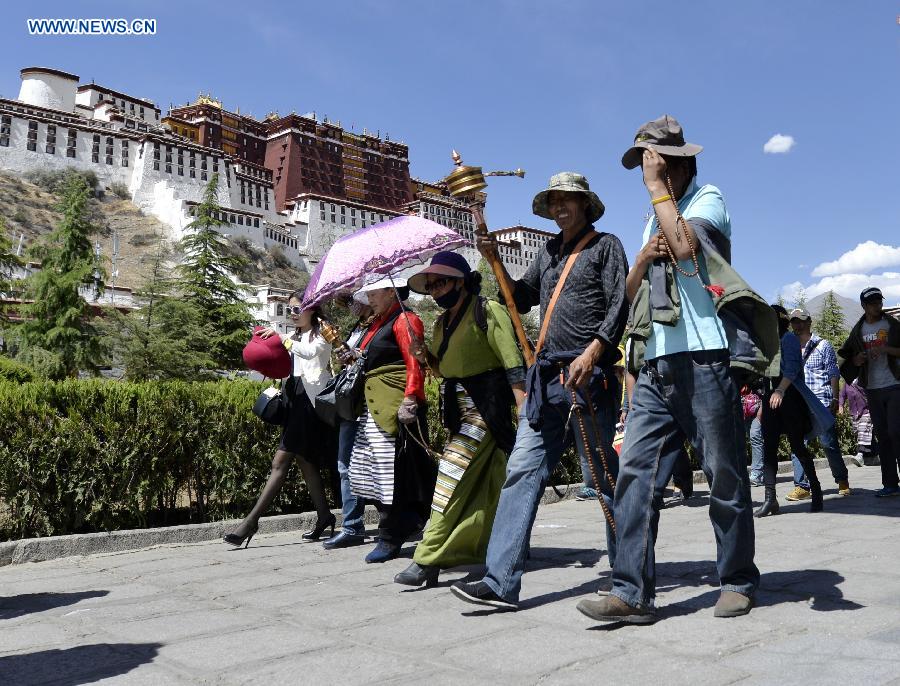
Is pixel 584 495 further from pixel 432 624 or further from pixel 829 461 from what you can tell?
pixel 432 624

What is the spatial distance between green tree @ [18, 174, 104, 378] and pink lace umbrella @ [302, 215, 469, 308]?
1418 inches

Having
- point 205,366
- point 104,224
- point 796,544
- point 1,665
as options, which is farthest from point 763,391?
point 104,224

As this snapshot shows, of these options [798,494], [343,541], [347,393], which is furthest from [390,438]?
[798,494]

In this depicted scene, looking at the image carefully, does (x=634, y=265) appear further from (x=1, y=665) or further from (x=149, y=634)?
(x=1, y=665)

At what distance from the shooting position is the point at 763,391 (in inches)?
287

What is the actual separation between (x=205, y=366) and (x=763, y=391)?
25907 mm

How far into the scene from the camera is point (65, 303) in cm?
4075

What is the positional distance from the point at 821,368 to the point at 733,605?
235 inches

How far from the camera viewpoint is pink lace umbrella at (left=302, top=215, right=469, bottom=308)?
17.8 feet

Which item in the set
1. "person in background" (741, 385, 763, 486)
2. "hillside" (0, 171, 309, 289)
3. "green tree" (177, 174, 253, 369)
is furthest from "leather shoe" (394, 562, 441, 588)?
"hillside" (0, 171, 309, 289)

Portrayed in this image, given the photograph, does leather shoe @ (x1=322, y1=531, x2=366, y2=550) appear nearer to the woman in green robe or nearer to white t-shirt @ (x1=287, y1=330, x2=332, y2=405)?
white t-shirt @ (x1=287, y1=330, x2=332, y2=405)

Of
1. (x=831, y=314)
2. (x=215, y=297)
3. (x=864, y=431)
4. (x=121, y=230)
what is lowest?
(x=864, y=431)

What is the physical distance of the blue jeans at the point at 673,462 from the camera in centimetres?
350

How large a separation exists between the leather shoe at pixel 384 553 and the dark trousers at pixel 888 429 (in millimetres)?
5020
